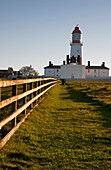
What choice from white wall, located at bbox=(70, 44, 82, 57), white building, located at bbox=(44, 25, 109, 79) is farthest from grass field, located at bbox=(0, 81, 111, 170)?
white wall, located at bbox=(70, 44, 82, 57)

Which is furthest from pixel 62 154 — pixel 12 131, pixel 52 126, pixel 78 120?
pixel 78 120

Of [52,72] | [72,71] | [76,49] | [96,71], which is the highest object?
[76,49]

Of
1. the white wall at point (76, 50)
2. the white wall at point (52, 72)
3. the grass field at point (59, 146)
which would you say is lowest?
the grass field at point (59, 146)

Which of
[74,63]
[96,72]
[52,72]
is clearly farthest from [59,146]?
[96,72]

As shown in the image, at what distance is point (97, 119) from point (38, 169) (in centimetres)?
499

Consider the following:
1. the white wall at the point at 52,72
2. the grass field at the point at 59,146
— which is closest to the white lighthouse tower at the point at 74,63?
the white wall at the point at 52,72

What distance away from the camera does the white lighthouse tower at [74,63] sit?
4050 inches

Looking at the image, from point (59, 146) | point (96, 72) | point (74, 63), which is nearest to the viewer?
point (59, 146)

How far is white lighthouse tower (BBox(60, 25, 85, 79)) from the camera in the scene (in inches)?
4050

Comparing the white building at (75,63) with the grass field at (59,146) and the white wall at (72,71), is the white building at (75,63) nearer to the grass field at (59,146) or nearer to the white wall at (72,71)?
the white wall at (72,71)

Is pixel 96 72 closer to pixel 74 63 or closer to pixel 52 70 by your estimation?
pixel 52 70

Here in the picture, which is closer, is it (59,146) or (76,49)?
(59,146)

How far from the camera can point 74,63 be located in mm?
103125

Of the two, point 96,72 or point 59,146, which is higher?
point 96,72
